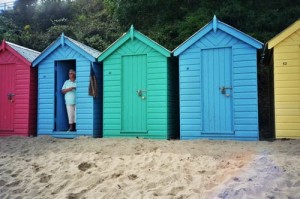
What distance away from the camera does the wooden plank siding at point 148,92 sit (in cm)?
845

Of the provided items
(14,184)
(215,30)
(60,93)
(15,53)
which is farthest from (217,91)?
(15,53)

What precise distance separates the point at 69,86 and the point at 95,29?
9.99 meters

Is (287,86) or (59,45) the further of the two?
(59,45)

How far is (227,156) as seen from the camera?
610cm

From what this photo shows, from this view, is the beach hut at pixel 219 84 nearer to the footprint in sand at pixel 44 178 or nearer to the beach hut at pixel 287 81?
the beach hut at pixel 287 81

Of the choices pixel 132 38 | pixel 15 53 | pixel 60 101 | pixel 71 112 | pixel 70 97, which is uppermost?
pixel 132 38

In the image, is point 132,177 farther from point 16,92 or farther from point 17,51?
point 17,51

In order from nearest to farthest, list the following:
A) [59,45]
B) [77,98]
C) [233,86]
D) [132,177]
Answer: [132,177] → [233,86] → [77,98] → [59,45]

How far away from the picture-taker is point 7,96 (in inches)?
385

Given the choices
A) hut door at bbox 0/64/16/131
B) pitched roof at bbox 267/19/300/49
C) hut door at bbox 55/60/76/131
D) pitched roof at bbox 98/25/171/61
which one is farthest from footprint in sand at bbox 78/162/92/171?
pitched roof at bbox 267/19/300/49

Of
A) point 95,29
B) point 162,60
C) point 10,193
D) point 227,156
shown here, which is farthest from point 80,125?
point 95,29

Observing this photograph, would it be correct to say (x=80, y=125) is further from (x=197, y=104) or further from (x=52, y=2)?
(x=52, y=2)

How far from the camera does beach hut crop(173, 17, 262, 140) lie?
7.80 meters

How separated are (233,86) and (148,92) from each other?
2.34m
